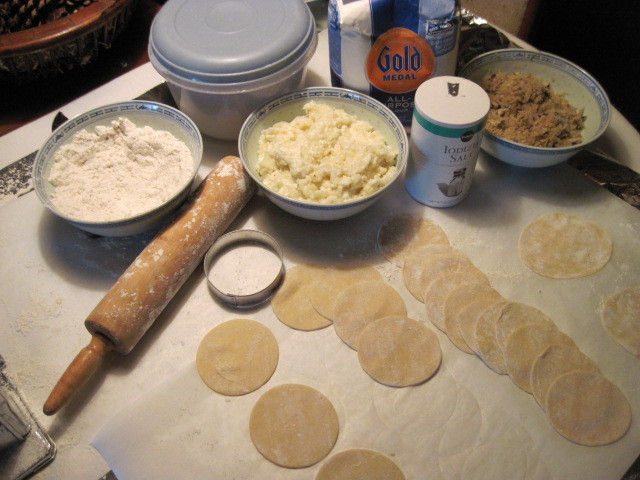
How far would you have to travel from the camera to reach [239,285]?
111 cm

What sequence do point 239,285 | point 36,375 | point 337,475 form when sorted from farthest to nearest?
point 239,285, point 36,375, point 337,475

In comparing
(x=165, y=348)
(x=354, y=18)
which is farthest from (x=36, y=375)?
(x=354, y=18)

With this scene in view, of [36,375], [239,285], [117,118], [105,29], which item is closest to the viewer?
[36,375]

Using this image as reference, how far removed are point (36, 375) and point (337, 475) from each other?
2.12 feet

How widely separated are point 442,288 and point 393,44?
61 cm

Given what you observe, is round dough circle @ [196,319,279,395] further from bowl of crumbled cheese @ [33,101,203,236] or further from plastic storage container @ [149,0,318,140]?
plastic storage container @ [149,0,318,140]

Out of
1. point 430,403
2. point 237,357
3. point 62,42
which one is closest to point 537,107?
point 430,403

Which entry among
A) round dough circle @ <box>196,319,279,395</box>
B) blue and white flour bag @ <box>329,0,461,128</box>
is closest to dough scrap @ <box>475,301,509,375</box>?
round dough circle @ <box>196,319,279,395</box>

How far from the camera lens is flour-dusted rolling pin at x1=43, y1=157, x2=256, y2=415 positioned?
0.94 metres

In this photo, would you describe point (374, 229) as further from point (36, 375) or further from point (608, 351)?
point (36, 375)

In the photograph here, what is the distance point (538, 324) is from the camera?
1.02 meters

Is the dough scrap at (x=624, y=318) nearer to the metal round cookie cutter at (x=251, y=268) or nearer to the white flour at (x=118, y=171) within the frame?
the metal round cookie cutter at (x=251, y=268)

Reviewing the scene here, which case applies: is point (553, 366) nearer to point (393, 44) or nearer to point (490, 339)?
point (490, 339)

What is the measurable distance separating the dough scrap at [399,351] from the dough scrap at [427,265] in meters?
0.10
